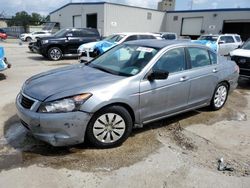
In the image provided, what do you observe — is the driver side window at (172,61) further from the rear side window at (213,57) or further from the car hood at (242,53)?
the car hood at (242,53)

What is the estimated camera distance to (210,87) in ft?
17.4

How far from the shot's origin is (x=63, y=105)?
3504 millimetres

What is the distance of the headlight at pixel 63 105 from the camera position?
137 inches

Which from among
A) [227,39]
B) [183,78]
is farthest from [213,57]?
[227,39]

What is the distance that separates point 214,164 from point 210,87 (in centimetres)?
204

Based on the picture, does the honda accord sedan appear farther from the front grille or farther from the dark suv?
the dark suv

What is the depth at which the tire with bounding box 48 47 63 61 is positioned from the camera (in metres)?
14.1

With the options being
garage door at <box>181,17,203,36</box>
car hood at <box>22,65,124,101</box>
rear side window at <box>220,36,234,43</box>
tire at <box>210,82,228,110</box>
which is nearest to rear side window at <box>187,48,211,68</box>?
tire at <box>210,82,228,110</box>

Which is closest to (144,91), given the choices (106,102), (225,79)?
(106,102)

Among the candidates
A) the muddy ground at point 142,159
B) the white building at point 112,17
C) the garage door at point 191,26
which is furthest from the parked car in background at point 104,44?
the garage door at point 191,26

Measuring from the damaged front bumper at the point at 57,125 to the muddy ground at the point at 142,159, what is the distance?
11.9 inches

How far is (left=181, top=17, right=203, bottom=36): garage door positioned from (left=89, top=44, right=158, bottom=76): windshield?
1255 inches

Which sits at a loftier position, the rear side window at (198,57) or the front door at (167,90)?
the rear side window at (198,57)

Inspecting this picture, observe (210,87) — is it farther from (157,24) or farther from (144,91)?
(157,24)
